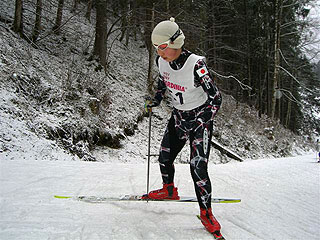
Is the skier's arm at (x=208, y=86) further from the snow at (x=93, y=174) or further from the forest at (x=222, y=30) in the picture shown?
the forest at (x=222, y=30)

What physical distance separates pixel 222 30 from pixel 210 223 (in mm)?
17949

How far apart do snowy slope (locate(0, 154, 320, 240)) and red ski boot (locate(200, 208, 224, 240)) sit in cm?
7

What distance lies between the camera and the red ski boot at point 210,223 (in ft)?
7.00

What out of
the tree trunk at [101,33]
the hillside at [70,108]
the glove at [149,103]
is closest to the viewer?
the glove at [149,103]

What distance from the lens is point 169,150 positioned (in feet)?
9.25

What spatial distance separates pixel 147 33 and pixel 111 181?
10785 millimetres

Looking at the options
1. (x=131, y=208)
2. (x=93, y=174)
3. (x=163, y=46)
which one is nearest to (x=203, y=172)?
(x=131, y=208)

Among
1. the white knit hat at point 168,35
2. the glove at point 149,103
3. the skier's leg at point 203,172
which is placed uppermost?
the white knit hat at point 168,35

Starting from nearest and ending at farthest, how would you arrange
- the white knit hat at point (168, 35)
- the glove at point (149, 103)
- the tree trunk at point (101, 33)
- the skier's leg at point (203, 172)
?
the skier's leg at point (203, 172), the white knit hat at point (168, 35), the glove at point (149, 103), the tree trunk at point (101, 33)

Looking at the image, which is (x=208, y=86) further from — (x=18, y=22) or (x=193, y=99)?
(x=18, y=22)

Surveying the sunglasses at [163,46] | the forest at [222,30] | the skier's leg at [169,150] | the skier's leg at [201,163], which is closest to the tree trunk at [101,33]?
the forest at [222,30]

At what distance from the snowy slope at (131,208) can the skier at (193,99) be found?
1.42 ft

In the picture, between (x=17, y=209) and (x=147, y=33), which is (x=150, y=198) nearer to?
(x=17, y=209)

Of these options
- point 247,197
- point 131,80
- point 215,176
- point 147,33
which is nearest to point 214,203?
point 247,197
